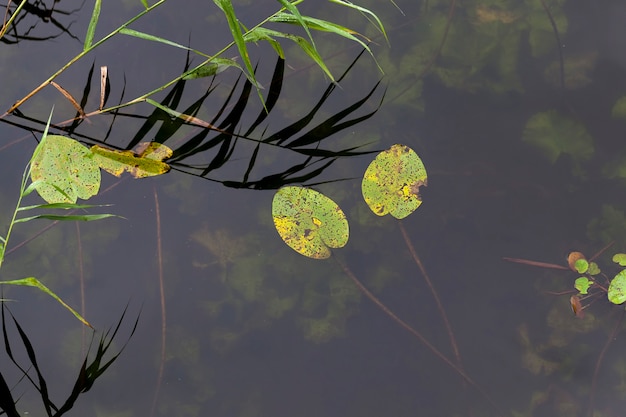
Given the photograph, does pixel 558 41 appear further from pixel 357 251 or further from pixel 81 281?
pixel 81 281

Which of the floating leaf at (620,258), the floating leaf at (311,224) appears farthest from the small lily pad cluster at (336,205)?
the floating leaf at (620,258)

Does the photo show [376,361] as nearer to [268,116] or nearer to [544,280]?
[544,280]

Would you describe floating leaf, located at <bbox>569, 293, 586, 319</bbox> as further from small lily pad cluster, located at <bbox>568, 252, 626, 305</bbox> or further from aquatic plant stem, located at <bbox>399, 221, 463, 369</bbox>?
aquatic plant stem, located at <bbox>399, 221, 463, 369</bbox>

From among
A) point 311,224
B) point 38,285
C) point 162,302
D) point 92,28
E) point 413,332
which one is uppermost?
point 92,28

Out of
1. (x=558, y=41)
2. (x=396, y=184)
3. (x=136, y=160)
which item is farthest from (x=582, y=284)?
(x=136, y=160)

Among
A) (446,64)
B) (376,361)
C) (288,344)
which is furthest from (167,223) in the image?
(446,64)

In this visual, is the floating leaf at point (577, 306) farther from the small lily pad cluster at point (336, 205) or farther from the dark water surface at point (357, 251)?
the small lily pad cluster at point (336, 205)

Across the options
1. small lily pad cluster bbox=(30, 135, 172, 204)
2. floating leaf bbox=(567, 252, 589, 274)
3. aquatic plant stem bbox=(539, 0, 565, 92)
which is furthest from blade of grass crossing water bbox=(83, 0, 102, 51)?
floating leaf bbox=(567, 252, 589, 274)
